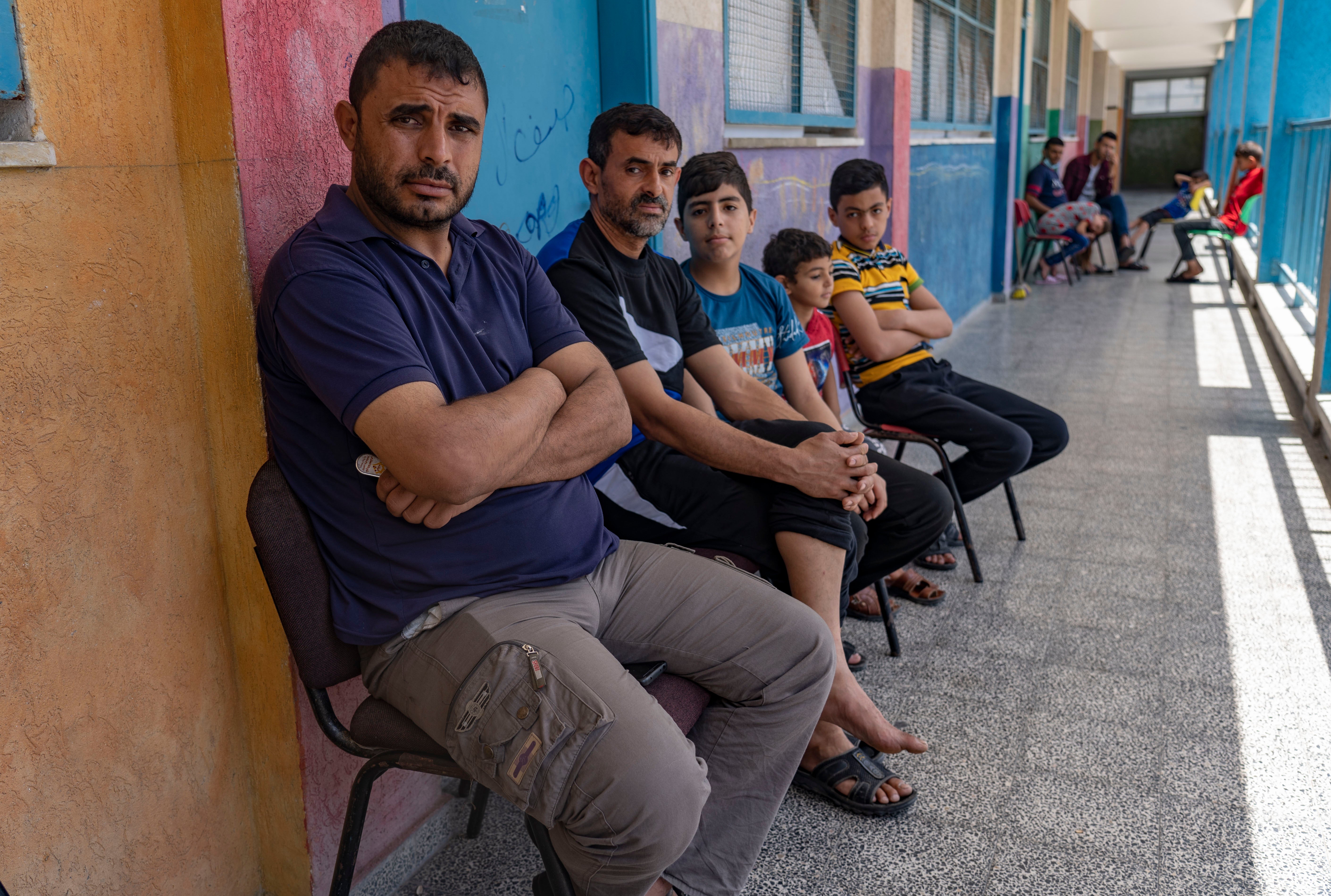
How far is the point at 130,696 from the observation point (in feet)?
5.01

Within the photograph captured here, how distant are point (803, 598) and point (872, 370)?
1457 mm

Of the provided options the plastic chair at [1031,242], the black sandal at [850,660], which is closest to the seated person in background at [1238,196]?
the plastic chair at [1031,242]

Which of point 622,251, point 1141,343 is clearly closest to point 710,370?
point 622,251

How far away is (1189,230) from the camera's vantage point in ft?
32.0

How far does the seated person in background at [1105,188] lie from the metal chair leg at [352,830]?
435 inches

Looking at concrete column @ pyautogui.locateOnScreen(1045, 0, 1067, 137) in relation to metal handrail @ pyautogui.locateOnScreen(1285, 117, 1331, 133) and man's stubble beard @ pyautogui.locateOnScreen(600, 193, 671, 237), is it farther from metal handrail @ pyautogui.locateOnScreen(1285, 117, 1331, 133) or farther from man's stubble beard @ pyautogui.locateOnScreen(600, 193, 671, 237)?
man's stubble beard @ pyautogui.locateOnScreen(600, 193, 671, 237)

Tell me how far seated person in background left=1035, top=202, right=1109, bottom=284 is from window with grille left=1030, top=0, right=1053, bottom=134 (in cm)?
156

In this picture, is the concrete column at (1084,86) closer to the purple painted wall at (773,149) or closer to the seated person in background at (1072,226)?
the seated person in background at (1072,226)

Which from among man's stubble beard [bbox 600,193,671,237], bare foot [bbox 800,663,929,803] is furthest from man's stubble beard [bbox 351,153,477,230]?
bare foot [bbox 800,663,929,803]

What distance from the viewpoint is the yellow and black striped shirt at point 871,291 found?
3.31 meters

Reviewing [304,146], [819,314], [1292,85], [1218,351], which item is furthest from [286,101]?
[1292,85]

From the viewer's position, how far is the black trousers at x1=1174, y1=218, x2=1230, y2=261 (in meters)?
9.66

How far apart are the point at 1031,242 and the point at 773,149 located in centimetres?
722

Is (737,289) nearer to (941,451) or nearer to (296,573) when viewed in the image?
(941,451)
